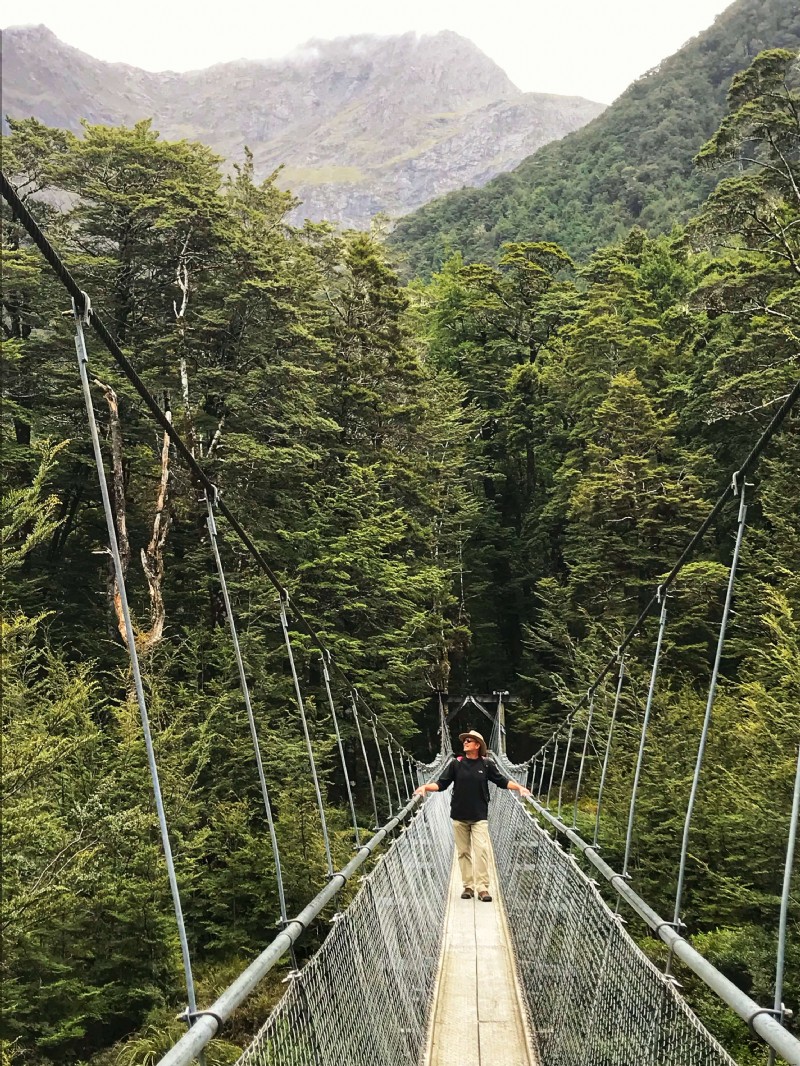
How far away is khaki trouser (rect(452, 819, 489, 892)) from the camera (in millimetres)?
3830

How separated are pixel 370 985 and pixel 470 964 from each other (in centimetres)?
152

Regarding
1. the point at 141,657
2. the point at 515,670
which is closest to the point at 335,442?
the point at 141,657

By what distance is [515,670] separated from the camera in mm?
19656

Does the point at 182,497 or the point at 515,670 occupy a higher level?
the point at 182,497

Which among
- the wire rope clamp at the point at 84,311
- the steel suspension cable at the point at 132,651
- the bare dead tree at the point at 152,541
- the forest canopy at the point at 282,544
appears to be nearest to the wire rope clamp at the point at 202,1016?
the steel suspension cable at the point at 132,651

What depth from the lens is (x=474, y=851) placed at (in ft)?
12.8

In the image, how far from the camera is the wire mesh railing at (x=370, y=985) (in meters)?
1.35

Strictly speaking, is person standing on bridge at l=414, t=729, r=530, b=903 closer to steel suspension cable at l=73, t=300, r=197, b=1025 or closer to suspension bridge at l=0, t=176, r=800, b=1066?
suspension bridge at l=0, t=176, r=800, b=1066

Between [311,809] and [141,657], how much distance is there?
2229 mm

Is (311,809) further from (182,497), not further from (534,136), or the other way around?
(534,136)

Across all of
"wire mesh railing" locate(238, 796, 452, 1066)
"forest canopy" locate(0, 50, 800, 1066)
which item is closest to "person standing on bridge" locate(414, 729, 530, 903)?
"wire mesh railing" locate(238, 796, 452, 1066)

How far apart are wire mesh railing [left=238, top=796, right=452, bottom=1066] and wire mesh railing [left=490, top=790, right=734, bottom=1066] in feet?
1.32

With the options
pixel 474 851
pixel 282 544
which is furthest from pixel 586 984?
pixel 282 544

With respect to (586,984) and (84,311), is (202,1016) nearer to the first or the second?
(84,311)
